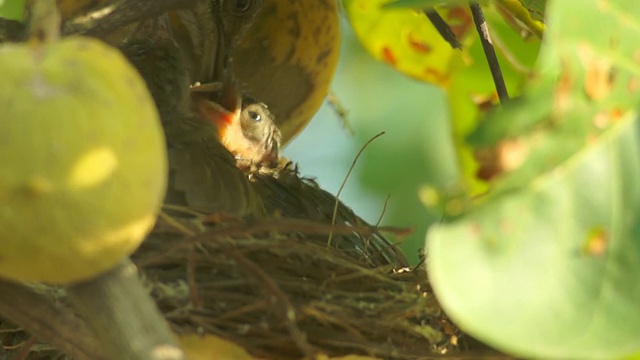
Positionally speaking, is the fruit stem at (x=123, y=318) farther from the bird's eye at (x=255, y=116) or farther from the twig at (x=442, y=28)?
the bird's eye at (x=255, y=116)

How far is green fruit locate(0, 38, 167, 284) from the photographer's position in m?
0.73

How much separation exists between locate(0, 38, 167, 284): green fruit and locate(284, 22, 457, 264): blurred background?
6.93 feet

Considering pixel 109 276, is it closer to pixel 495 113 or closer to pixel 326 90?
pixel 495 113

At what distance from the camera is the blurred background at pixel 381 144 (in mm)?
3045

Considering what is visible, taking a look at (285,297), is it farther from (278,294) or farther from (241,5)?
(241,5)

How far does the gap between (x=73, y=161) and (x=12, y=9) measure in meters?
0.87

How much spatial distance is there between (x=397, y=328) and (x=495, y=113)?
2.20 ft

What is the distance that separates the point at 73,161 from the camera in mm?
729

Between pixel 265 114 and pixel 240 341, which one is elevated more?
pixel 240 341

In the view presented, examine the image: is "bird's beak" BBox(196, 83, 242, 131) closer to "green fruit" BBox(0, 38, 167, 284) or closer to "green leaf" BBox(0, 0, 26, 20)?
"green leaf" BBox(0, 0, 26, 20)

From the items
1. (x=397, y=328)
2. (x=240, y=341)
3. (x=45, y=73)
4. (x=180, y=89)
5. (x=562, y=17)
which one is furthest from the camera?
(x=180, y=89)

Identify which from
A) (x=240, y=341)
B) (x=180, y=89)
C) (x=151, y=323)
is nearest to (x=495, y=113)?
(x=151, y=323)

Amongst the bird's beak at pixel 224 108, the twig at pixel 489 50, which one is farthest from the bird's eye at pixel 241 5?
the twig at pixel 489 50

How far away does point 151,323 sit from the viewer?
0.80m
